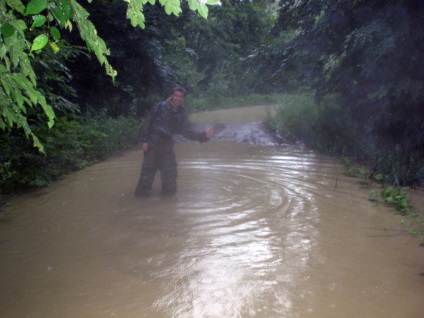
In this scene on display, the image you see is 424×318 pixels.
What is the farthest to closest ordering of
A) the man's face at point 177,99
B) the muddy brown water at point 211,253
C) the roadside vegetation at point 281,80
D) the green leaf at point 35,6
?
the roadside vegetation at point 281,80 → the man's face at point 177,99 → the muddy brown water at point 211,253 → the green leaf at point 35,6

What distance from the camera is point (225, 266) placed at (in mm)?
4914

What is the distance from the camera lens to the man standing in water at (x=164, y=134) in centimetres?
738

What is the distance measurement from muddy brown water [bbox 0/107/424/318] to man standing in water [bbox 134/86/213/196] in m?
0.41

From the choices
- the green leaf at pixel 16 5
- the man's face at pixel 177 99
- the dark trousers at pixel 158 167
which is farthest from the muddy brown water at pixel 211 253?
the green leaf at pixel 16 5

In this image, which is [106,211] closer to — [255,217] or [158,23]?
[255,217]

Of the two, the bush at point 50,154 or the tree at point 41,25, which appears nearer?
the tree at point 41,25

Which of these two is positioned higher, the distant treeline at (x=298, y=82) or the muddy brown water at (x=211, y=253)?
the distant treeline at (x=298, y=82)

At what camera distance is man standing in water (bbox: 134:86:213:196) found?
7.38 metres

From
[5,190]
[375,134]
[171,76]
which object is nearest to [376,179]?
[375,134]

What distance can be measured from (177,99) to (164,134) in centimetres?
60

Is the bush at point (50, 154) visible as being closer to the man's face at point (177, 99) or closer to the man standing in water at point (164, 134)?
the man standing in water at point (164, 134)

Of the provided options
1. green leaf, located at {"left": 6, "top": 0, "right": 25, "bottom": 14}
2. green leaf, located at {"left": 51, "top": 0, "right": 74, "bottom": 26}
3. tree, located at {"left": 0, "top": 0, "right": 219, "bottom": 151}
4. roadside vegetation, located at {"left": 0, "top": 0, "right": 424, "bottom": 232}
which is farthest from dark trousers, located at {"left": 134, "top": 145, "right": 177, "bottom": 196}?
green leaf, located at {"left": 51, "top": 0, "right": 74, "bottom": 26}

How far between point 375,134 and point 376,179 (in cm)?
210

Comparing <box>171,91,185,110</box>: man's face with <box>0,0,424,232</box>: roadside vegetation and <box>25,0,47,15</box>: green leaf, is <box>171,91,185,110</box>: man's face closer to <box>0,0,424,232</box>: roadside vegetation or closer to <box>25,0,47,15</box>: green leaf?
<box>0,0,424,232</box>: roadside vegetation
